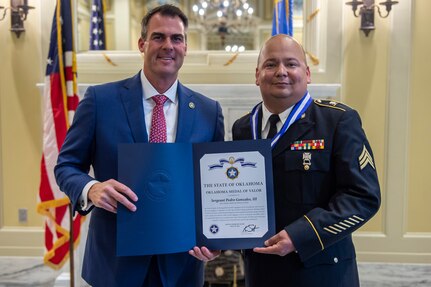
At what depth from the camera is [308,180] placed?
1.22 metres

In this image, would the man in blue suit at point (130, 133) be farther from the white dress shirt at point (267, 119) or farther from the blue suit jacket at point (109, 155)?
the white dress shirt at point (267, 119)

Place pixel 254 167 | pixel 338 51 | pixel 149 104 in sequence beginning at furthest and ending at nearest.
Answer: pixel 338 51 → pixel 149 104 → pixel 254 167

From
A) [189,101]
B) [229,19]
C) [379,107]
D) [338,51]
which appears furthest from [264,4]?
[189,101]

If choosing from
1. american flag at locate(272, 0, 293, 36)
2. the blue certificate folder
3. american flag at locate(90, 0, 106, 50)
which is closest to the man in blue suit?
the blue certificate folder

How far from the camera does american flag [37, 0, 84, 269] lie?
8.48 feet

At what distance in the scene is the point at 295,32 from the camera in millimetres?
3158

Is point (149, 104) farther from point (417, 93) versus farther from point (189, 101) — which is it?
point (417, 93)

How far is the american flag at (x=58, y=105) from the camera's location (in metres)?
2.59

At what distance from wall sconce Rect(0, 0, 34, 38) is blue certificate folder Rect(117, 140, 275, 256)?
8.16 ft

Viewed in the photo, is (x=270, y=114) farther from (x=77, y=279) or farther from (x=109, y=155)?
(x=77, y=279)

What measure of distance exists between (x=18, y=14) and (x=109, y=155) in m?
2.38

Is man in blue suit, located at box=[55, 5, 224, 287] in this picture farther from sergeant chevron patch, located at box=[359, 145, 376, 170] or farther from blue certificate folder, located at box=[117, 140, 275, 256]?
sergeant chevron patch, located at box=[359, 145, 376, 170]

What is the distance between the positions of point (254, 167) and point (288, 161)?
12cm

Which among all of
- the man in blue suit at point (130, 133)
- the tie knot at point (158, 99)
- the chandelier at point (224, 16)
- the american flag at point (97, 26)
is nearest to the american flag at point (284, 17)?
the chandelier at point (224, 16)
